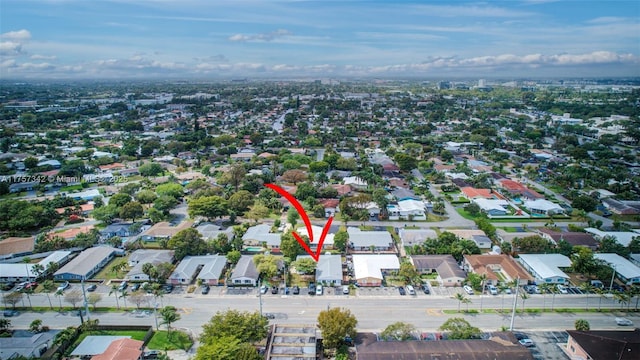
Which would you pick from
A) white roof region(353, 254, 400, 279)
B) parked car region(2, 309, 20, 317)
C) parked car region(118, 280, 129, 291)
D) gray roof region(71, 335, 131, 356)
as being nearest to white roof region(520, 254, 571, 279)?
white roof region(353, 254, 400, 279)

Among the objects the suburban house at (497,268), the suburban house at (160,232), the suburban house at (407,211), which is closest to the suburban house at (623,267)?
the suburban house at (497,268)

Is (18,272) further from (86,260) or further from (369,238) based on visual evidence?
(369,238)

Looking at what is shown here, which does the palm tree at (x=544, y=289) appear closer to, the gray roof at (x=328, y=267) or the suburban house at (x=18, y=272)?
the gray roof at (x=328, y=267)

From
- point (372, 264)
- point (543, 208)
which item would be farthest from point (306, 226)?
point (543, 208)

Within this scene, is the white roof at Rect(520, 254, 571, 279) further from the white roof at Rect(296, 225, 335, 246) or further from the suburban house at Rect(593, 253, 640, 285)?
the white roof at Rect(296, 225, 335, 246)

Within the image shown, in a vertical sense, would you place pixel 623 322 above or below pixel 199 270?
below

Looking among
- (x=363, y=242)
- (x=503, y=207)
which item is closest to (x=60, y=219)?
(x=363, y=242)
